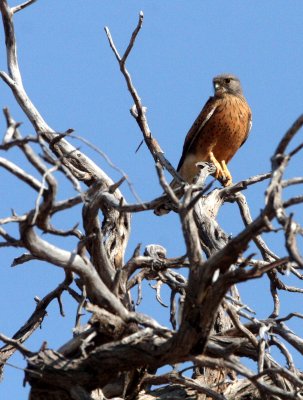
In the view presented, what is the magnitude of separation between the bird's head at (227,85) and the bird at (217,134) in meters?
0.18

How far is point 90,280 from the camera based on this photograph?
3.79 meters

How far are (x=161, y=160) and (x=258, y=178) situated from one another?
2.52ft

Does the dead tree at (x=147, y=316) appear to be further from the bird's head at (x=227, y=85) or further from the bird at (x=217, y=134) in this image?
the bird's head at (x=227, y=85)

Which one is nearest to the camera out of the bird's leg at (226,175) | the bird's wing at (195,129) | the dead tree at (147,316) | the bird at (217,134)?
the dead tree at (147,316)

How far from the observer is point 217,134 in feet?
28.0

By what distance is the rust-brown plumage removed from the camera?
336 inches

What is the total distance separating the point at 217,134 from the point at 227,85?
1005 mm

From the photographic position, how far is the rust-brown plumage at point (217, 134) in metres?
8.53

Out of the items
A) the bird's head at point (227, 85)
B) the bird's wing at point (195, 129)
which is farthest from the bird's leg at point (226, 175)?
the bird's head at point (227, 85)

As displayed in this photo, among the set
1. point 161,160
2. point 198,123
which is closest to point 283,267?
point 161,160

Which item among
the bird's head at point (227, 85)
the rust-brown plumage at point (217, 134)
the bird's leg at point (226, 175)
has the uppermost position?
the bird's head at point (227, 85)

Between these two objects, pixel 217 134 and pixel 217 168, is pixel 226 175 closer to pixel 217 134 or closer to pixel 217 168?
pixel 217 168

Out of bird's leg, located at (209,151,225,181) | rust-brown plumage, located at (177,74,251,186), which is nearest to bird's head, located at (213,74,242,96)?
rust-brown plumage, located at (177,74,251,186)

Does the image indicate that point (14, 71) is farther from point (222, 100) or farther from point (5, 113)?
point (222, 100)
